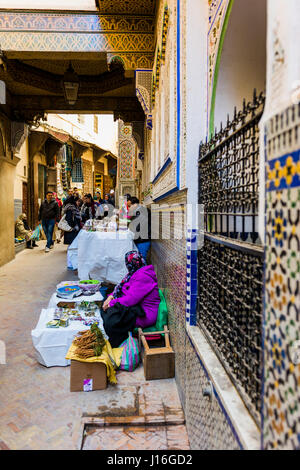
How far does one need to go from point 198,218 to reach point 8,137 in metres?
7.54

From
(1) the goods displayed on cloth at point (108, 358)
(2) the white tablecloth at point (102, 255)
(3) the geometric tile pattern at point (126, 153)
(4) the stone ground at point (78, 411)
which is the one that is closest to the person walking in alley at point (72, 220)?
(2) the white tablecloth at point (102, 255)

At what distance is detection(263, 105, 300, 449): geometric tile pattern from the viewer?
38.6 inches

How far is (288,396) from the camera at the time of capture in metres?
1.02

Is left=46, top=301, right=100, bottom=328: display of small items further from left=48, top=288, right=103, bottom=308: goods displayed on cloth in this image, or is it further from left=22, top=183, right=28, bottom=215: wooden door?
left=22, top=183, right=28, bottom=215: wooden door

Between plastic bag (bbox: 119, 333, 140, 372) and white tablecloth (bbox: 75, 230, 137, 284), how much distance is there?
9.20 ft

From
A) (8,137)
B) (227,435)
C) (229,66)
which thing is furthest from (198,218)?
(8,137)

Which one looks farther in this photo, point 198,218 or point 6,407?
point 6,407

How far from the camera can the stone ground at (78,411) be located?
246 centimetres

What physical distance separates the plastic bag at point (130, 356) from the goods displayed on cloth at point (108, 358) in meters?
0.05

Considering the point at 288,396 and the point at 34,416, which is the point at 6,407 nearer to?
the point at 34,416

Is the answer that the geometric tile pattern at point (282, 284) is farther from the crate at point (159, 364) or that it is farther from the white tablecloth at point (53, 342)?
the white tablecloth at point (53, 342)

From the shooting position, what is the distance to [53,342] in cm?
357

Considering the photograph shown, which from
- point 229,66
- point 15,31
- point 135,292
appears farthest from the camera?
point 15,31

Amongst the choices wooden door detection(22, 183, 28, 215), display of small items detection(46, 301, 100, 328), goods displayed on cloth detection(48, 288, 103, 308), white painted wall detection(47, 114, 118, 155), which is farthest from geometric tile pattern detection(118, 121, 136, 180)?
display of small items detection(46, 301, 100, 328)
